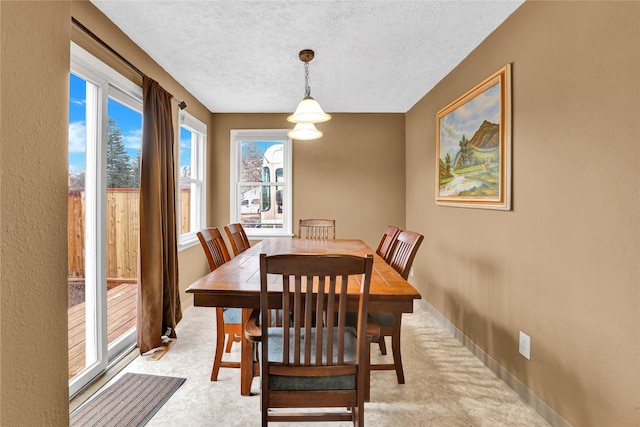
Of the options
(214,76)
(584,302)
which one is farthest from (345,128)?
(584,302)

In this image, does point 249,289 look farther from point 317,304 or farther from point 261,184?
point 261,184

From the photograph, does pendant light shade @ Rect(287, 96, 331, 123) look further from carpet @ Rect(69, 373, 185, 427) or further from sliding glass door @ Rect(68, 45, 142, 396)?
carpet @ Rect(69, 373, 185, 427)

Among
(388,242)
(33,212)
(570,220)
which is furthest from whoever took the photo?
(388,242)

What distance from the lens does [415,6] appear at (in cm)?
206

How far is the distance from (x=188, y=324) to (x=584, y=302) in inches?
121

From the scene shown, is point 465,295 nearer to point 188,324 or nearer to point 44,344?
point 188,324

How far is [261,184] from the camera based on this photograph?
4633 millimetres

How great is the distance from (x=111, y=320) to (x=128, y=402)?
1200mm

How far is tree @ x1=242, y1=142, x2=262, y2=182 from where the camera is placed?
183 inches

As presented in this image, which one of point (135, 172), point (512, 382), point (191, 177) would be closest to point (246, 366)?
point (512, 382)

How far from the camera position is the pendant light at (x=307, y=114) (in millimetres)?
2414

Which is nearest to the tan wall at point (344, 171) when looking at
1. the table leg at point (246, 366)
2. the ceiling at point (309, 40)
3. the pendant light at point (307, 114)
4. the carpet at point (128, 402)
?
the ceiling at point (309, 40)

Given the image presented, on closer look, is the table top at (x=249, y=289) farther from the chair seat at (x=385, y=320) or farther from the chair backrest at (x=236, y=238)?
the chair backrest at (x=236, y=238)

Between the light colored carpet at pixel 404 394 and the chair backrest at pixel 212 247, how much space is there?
78 centimetres
